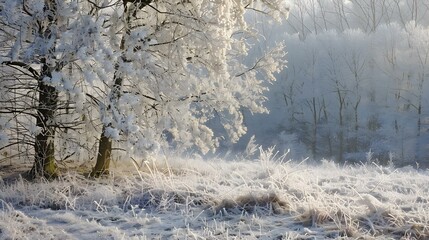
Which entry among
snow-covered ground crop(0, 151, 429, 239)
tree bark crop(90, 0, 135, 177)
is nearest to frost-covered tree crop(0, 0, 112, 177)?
tree bark crop(90, 0, 135, 177)

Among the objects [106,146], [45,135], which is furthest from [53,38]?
[106,146]

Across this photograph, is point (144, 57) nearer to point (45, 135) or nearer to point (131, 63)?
point (131, 63)

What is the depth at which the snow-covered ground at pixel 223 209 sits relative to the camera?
5.77m

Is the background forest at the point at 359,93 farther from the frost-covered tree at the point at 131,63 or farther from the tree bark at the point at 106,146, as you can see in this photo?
the tree bark at the point at 106,146

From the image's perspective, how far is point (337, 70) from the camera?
3816 centimetres

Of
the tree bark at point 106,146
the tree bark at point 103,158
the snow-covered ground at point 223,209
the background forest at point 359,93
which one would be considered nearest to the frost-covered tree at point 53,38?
the tree bark at point 106,146

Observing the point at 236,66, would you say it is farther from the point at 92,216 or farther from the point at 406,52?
the point at 406,52

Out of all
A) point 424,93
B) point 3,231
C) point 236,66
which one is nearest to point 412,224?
point 3,231

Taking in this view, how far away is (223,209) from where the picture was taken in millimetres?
6586

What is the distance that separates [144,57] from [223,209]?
3.13 metres

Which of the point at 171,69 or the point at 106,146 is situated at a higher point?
the point at 171,69

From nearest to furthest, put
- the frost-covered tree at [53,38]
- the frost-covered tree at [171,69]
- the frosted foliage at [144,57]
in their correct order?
the frost-covered tree at [53,38]
the frosted foliage at [144,57]
the frost-covered tree at [171,69]

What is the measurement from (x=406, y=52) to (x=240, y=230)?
108 feet

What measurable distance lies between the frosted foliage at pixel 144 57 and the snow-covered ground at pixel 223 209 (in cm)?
104
